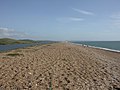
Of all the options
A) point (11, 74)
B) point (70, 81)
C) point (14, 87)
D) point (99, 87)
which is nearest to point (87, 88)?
point (99, 87)

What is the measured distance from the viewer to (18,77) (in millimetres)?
11680

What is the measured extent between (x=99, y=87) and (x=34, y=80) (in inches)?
151

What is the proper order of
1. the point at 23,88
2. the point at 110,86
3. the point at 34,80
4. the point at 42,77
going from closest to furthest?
the point at 23,88 < the point at 110,86 < the point at 34,80 < the point at 42,77

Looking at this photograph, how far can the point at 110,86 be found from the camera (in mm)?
10219

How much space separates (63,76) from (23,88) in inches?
133

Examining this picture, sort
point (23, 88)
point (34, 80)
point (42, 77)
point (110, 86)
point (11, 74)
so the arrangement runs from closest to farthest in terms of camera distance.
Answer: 1. point (23, 88)
2. point (110, 86)
3. point (34, 80)
4. point (42, 77)
5. point (11, 74)

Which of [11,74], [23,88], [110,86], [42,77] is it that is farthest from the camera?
[11,74]

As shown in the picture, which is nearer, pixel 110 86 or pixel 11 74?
pixel 110 86

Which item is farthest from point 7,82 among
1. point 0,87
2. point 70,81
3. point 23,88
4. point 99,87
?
point 99,87

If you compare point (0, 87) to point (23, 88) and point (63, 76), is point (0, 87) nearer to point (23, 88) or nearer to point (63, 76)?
point (23, 88)

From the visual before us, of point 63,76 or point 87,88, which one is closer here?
point 87,88

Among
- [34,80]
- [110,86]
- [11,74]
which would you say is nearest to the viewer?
[110,86]

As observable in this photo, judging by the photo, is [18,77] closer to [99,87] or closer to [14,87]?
[14,87]

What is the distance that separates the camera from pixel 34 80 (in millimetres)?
10961
